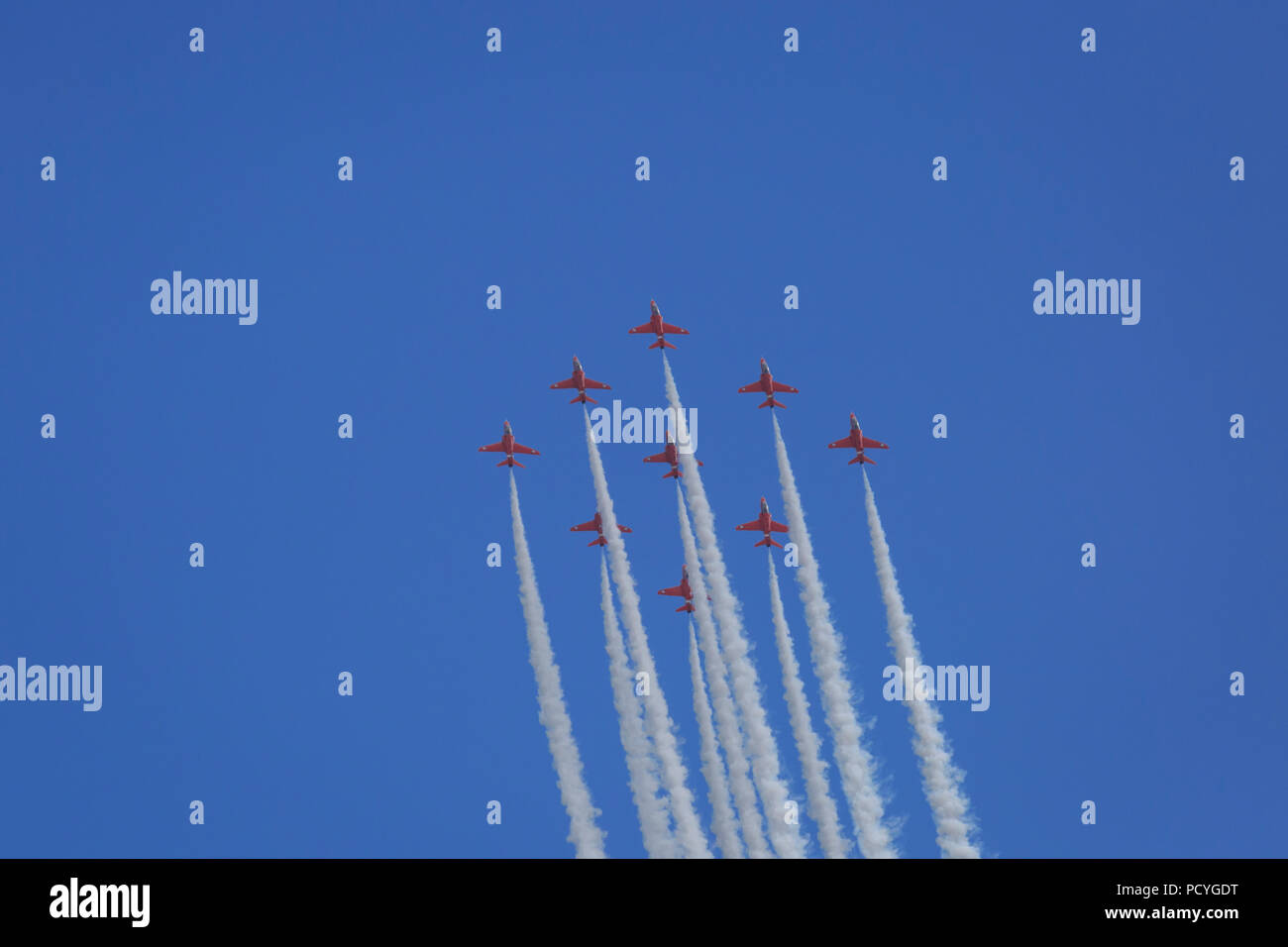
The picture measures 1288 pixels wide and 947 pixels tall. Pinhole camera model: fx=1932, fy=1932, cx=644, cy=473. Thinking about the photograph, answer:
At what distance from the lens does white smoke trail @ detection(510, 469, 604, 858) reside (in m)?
73.6

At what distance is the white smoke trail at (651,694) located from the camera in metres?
72.1

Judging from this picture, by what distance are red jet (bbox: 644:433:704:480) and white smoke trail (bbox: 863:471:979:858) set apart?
9350 mm

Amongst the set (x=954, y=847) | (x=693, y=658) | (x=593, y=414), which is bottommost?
(x=954, y=847)

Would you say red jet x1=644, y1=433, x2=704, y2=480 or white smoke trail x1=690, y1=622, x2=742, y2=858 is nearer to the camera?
white smoke trail x1=690, y1=622, x2=742, y2=858

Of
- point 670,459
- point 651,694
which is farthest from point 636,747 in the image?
point 670,459

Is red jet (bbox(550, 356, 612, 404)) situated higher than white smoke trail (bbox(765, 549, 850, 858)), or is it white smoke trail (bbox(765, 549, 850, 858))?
red jet (bbox(550, 356, 612, 404))

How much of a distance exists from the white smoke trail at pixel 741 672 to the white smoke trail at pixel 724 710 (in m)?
0.37

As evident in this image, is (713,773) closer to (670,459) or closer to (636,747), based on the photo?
(636,747)

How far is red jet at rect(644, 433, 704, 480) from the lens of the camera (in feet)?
268

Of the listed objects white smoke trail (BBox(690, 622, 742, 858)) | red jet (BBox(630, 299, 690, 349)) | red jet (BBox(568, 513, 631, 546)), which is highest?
red jet (BBox(630, 299, 690, 349))
